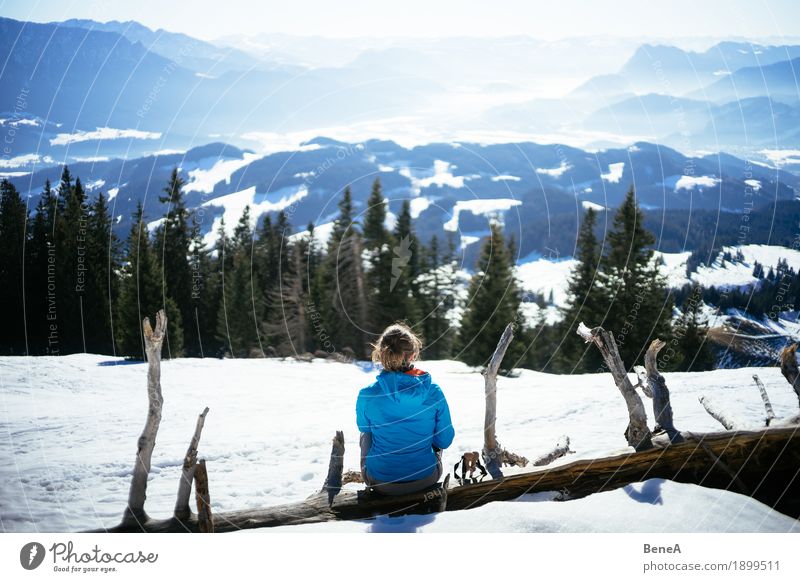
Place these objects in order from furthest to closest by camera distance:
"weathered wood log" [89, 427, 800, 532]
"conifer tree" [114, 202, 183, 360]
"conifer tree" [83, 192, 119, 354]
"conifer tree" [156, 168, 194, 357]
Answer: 1. "conifer tree" [156, 168, 194, 357]
2. "conifer tree" [83, 192, 119, 354]
3. "conifer tree" [114, 202, 183, 360]
4. "weathered wood log" [89, 427, 800, 532]

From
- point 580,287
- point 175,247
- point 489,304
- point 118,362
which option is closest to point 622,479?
point 118,362

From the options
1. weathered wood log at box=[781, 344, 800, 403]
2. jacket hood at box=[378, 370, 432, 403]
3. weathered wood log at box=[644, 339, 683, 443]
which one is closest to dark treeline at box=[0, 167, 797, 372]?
weathered wood log at box=[781, 344, 800, 403]

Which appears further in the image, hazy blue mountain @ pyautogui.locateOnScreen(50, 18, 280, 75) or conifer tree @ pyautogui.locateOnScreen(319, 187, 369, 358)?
conifer tree @ pyautogui.locateOnScreen(319, 187, 369, 358)

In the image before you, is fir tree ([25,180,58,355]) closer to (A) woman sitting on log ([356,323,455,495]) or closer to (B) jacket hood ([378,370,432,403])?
(A) woman sitting on log ([356,323,455,495])

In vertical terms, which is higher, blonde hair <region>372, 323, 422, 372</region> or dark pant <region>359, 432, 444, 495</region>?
blonde hair <region>372, 323, 422, 372</region>

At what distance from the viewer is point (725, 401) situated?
736 centimetres

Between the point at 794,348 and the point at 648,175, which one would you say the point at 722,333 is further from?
the point at 648,175

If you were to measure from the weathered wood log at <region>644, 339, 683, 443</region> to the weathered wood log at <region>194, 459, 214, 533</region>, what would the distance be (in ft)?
11.6

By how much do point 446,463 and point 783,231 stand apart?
456 cm

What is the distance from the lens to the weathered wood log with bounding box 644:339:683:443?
14.8 ft

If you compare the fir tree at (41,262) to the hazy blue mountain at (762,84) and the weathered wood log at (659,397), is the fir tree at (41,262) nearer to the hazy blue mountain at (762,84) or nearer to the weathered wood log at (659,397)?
the weathered wood log at (659,397)

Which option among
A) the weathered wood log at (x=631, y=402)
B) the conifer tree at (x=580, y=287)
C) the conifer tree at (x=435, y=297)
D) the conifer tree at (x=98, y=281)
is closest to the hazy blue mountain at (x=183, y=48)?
the conifer tree at (x=98, y=281)

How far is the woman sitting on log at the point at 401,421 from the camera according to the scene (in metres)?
3.81

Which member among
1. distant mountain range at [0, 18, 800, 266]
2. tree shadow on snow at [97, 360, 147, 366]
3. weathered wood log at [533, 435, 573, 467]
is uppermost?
distant mountain range at [0, 18, 800, 266]
